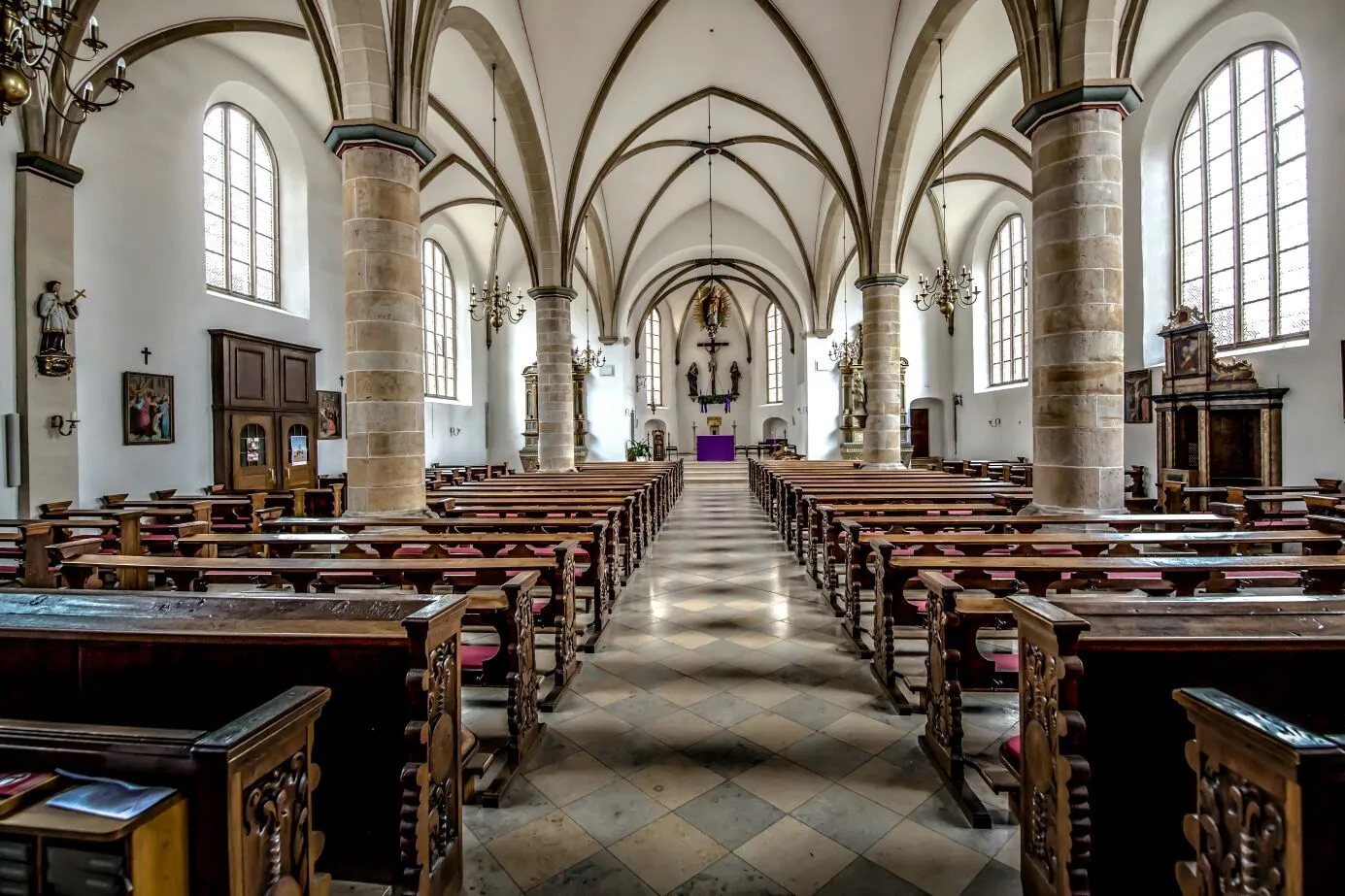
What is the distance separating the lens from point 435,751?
7.32ft

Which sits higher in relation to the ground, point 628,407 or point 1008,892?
point 628,407

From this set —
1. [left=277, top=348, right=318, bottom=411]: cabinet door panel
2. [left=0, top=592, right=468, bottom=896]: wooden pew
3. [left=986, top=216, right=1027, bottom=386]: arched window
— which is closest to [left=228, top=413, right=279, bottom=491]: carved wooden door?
[left=277, top=348, right=318, bottom=411]: cabinet door panel

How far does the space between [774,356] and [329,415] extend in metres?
21.2

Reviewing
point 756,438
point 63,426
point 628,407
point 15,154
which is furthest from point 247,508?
point 756,438

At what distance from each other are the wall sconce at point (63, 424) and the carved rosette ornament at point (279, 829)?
33.0ft

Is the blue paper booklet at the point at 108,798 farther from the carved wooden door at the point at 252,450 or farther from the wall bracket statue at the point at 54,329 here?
the carved wooden door at the point at 252,450

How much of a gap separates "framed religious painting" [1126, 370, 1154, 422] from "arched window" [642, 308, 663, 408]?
20.9 meters

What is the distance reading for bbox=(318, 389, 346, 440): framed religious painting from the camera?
562 inches

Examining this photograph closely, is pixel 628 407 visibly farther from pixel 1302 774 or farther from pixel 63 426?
pixel 1302 774

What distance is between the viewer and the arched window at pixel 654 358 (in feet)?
106

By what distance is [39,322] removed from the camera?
862 cm

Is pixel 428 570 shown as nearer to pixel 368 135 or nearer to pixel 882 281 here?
pixel 368 135

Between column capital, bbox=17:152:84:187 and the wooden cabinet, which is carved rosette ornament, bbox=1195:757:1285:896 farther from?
the wooden cabinet

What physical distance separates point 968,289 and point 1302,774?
22.2 m
